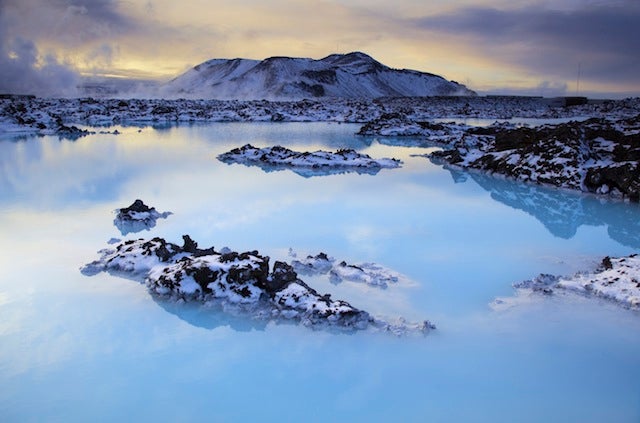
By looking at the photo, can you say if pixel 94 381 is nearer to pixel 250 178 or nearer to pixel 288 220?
pixel 288 220

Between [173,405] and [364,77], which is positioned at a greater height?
[364,77]

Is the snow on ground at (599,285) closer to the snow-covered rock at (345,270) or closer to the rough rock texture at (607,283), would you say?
the rough rock texture at (607,283)

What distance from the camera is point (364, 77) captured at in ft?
481

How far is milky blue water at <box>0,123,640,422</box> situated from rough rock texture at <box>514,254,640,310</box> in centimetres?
26

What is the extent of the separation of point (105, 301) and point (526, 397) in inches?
190

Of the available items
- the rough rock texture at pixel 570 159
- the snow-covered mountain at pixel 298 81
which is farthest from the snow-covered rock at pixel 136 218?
the snow-covered mountain at pixel 298 81

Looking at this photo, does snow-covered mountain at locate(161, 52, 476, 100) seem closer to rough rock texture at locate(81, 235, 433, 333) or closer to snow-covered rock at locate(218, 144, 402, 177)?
snow-covered rock at locate(218, 144, 402, 177)

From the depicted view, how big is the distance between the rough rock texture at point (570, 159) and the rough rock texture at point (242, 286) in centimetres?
1016

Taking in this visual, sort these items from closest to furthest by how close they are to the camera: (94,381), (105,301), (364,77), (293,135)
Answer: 1. (94,381)
2. (105,301)
3. (293,135)
4. (364,77)

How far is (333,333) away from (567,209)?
8.89m

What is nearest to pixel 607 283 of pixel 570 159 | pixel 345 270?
pixel 345 270

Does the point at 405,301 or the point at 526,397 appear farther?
the point at 405,301

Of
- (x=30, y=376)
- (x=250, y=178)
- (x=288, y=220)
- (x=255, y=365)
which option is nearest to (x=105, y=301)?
(x=30, y=376)

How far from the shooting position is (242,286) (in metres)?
6.48
